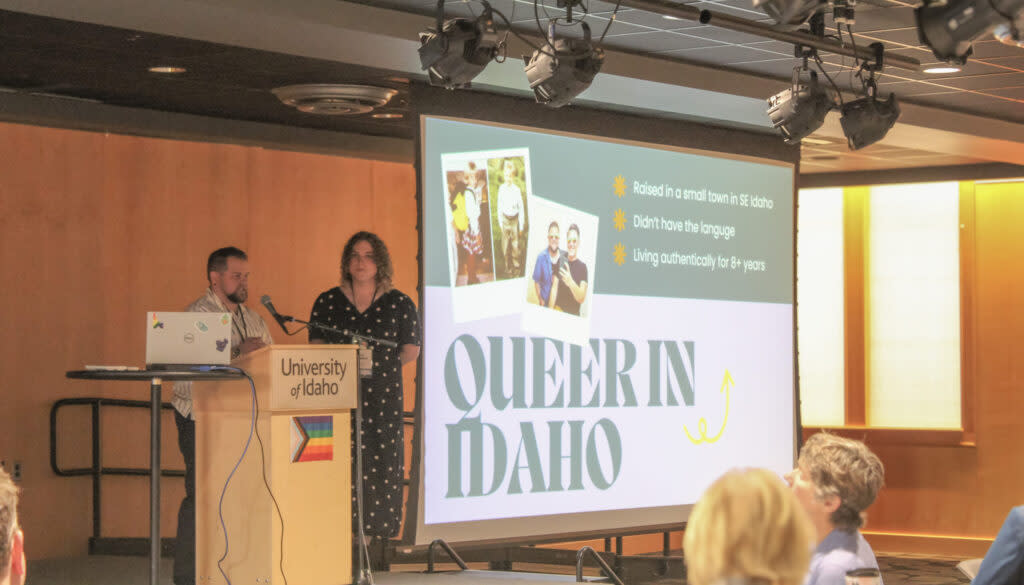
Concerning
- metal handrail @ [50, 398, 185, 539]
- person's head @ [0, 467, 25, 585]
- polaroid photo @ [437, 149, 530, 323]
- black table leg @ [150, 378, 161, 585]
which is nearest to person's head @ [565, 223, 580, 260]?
polaroid photo @ [437, 149, 530, 323]

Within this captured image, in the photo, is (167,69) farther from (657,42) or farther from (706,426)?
(706,426)

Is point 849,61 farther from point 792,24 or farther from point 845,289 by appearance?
point 845,289

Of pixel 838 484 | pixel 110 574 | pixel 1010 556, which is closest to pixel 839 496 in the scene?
pixel 838 484

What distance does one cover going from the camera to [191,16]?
5047 millimetres

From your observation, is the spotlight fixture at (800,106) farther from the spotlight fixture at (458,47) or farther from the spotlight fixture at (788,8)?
the spotlight fixture at (458,47)

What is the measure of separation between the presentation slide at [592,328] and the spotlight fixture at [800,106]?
1.05m

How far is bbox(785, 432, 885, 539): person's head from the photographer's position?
3068mm

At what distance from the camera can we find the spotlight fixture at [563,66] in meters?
5.18

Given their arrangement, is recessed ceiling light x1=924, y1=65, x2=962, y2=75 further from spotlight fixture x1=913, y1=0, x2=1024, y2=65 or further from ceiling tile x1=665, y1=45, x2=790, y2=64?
spotlight fixture x1=913, y1=0, x2=1024, y2=65

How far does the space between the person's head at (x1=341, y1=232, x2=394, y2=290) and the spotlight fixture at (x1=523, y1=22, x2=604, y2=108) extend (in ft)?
4.04

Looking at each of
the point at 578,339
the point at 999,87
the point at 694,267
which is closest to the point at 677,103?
the point at 694,267

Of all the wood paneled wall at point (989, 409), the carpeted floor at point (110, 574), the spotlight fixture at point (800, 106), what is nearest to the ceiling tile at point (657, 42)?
the spotlight fixture at point (800, 106)

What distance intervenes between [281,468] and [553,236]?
2044 millimetres

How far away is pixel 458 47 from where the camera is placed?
16.2 feet
